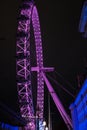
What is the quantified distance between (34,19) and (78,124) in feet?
43.9

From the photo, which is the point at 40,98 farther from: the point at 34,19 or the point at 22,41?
the point at 34,19

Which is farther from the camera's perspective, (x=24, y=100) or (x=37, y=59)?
(x=37, y=59)

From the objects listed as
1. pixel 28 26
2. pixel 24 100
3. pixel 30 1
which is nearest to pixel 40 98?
pixel 24 100

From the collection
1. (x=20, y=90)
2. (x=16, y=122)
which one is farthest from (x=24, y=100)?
(x=16, y=122)

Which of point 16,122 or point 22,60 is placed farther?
point 22,60

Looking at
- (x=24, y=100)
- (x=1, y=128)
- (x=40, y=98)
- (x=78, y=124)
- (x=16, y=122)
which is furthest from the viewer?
(x=78, y=124)

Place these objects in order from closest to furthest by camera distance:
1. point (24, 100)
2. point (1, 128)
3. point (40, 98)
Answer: point (1, 128), point (24, 100), point (40, 98)

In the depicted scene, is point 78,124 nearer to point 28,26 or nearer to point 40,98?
point 40,98

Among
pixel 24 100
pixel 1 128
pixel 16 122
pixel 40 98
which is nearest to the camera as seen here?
pixel 1 128

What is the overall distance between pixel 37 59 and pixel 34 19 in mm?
3789

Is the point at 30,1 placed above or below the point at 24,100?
above

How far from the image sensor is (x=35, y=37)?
25734mm

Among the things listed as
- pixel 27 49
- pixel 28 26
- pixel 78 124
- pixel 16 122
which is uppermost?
pixel 28 26

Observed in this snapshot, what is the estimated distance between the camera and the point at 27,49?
24.4 m
